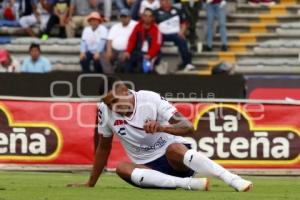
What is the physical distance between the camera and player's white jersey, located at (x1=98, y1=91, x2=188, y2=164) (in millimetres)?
11242

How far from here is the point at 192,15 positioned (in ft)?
75.2

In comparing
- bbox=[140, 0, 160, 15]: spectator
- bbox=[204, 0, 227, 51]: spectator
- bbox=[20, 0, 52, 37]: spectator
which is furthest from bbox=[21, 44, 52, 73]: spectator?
bbox=[204, 0, 227, 51]: spectator

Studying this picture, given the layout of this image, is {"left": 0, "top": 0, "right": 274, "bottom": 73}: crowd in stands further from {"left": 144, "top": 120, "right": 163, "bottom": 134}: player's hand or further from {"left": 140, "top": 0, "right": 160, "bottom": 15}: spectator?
{"left": 144, "top": 120, "right": 163, "bottom": 134}: player's hand

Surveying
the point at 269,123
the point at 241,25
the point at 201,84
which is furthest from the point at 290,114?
the point at 241,25

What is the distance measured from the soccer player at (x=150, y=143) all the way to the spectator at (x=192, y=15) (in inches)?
454

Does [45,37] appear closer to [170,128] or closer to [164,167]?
[164,167]

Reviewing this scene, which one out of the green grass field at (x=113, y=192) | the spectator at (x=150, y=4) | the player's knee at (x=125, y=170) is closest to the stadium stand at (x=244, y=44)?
the spectator at (x=150, y=4)

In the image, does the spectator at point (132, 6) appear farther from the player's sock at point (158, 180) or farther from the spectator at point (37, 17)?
the player's sock at point (158, 180)

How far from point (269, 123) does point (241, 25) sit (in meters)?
7.44

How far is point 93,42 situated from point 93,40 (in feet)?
0.14

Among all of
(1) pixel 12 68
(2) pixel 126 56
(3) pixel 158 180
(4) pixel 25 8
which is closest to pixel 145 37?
(2) pixel 126 56

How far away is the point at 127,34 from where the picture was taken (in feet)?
72.5

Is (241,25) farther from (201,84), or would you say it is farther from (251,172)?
(251,172)

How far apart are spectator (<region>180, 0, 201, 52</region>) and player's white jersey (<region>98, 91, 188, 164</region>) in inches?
454
